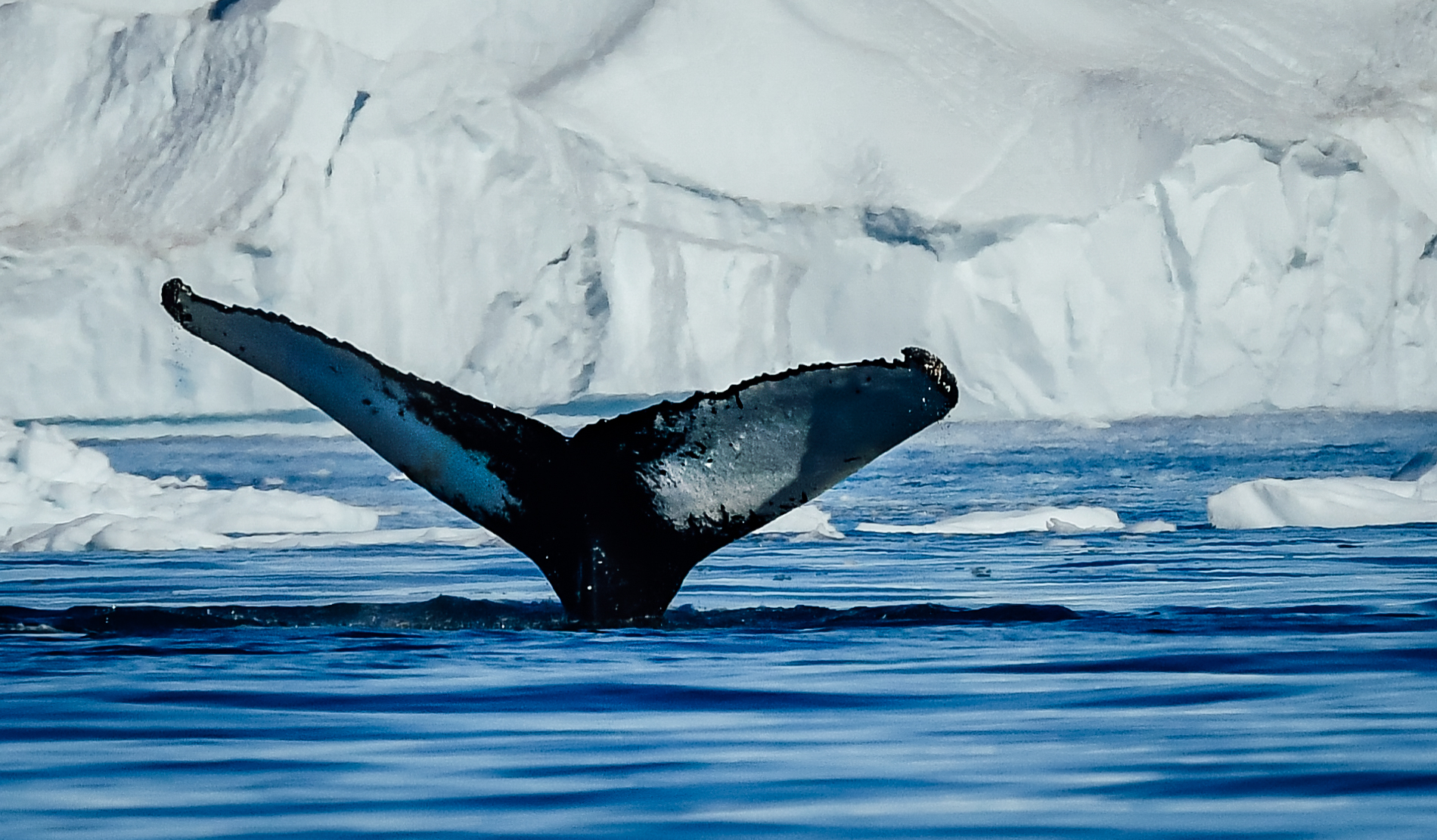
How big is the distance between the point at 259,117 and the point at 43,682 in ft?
89.7

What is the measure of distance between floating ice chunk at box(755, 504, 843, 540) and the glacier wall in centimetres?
1290

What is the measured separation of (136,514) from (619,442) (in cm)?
1245

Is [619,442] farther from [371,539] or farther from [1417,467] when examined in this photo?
[1417,467]

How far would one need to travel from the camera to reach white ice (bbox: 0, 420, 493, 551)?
1373 centimetres

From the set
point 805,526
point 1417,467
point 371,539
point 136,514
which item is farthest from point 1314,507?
point 136,514

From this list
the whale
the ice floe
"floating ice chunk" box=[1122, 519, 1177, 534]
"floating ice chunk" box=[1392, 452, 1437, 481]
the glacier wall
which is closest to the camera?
the whale

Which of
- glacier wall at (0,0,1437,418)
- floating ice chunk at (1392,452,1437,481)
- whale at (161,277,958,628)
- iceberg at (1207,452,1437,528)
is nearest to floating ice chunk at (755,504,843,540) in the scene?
iceberg at (1207,452,1437,528)

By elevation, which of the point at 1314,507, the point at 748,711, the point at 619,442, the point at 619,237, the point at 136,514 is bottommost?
the point at 748,711

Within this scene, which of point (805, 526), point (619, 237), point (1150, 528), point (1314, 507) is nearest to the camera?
point (1150, 528)

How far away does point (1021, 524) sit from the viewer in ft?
51.3

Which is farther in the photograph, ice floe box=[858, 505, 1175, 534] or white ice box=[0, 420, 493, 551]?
ice floe box=[858, 505, 1175, 534]

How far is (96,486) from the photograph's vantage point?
18203mm

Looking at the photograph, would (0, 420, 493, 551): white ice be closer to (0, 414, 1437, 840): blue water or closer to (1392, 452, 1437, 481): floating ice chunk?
(0, 414, 1437, 840): blue water

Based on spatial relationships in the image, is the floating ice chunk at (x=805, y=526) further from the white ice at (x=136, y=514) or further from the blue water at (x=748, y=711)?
the blue water at (x=748, y=711)
